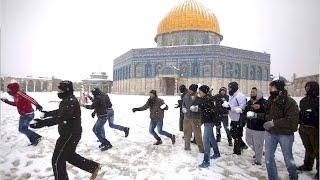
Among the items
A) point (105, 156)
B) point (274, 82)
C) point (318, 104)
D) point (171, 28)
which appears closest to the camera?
point (274, 82)

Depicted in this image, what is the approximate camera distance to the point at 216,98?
280 inches

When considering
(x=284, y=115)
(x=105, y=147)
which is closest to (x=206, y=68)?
(x=105, y=147)

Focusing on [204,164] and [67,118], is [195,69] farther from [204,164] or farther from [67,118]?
[67,118]

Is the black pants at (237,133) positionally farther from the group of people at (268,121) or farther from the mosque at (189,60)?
the mosque at (189,60)

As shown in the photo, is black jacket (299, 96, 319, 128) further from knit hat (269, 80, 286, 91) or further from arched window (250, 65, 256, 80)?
arched window (250, 65, 256, 80)

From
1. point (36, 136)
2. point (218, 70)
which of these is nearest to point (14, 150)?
point (36, 136)

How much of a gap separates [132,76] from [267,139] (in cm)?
2937

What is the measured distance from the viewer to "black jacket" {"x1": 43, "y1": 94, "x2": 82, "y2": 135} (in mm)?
4234

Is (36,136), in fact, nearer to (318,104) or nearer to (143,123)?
(143,123)

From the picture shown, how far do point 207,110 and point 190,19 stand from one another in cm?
2810

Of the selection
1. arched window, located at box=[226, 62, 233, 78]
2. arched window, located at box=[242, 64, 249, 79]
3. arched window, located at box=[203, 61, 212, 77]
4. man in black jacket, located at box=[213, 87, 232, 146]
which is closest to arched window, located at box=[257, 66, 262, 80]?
arched window, located at box=[242, 64, 249, 79]

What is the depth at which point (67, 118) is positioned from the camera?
167 inches

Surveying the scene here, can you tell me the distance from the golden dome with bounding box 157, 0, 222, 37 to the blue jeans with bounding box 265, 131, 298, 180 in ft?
95.0

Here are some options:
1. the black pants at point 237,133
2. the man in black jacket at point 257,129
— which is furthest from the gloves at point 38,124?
the black pants at point 237,133
